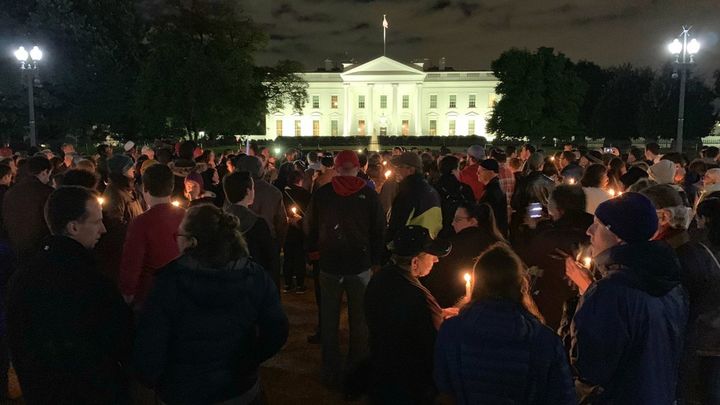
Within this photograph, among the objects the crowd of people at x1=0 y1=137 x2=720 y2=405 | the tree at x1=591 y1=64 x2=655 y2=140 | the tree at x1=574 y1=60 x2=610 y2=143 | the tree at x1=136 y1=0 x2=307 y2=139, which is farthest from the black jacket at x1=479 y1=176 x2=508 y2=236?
the tree at x1=574 y1=60 x2=610 y2=143

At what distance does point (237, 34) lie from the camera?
46.8 meters

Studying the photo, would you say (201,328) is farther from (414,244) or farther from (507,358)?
(507,358)

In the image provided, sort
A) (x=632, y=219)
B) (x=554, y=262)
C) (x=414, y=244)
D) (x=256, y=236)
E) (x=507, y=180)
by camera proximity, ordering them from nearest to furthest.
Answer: (x=632, y=219) → (x=414, y=244) → (x=554, y=262) → (x=256, y=236) → (x=507, y=180)

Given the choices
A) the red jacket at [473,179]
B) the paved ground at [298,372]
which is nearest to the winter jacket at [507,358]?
the paved ground at [298,372]

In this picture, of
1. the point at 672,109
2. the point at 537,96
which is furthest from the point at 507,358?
the point at 537,96

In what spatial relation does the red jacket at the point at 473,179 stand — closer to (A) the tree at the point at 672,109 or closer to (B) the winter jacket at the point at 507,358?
(B) the winter jacket at the point at 507,358

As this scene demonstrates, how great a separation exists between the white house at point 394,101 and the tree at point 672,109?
33.0 meters

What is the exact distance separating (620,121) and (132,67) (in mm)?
54662

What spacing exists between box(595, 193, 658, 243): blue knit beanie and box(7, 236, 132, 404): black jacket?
2.54 metres

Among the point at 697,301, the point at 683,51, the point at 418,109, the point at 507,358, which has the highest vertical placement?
the point at 418,109

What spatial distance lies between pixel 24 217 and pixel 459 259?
4305 millimetres

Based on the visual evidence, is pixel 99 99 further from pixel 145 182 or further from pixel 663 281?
pixel 663 281

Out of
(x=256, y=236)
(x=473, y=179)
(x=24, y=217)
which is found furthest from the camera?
(x=473, y=179)

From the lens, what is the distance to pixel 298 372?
20.6ft
